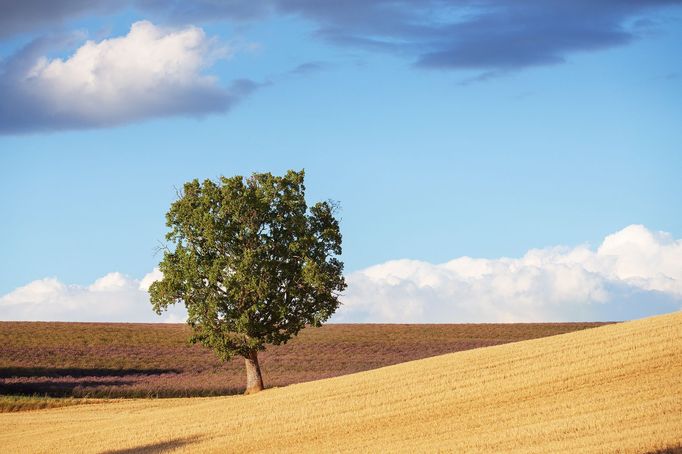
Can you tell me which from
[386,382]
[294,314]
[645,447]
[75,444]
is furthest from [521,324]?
[645,447]

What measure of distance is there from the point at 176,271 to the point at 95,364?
71.3ft

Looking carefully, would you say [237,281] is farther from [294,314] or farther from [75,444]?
[75,444]

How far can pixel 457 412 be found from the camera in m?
30.5

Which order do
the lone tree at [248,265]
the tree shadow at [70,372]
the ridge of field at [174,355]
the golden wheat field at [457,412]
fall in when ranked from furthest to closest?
the tree shadow at [70,372], the ridge of field at [174,355], the lone tree at [248,265], the golden wheat field at [457,412]

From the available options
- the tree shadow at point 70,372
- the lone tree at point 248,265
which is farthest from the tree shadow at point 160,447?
the tree shadow at point 70,372

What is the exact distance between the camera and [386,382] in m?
38.5

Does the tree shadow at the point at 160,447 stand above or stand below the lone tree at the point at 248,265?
below

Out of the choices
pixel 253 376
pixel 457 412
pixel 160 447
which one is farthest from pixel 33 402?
pixel 457 412

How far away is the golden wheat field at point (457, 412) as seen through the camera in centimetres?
2463

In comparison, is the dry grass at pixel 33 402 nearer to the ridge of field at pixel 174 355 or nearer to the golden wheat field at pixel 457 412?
the ridge of field at pixel 174 355

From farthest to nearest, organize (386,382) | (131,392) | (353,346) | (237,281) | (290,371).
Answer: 1. (353,346)
2. (290,371)
3. (131,392)
4. (237,281)
5. (386,382)

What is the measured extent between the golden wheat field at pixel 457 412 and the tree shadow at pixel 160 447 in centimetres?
7

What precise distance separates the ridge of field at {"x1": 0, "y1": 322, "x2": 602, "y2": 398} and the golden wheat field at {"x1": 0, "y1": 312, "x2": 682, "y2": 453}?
10.9m

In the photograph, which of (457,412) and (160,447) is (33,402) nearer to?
(160,447)
